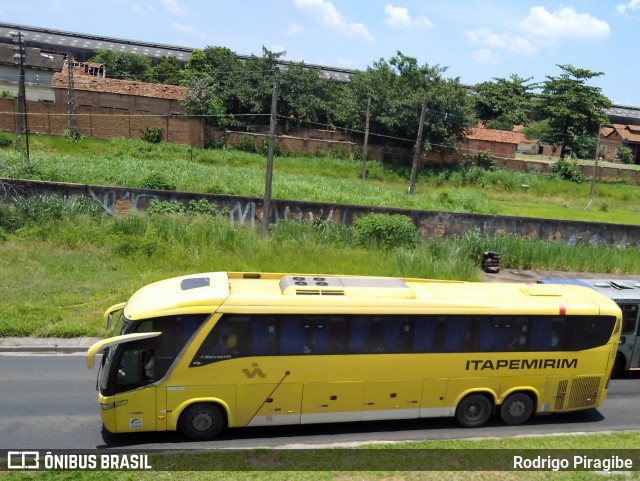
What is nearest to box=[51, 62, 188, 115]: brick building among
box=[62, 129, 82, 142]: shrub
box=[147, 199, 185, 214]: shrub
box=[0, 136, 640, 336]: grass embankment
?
box=[62, 129, 82, 142]: shrub

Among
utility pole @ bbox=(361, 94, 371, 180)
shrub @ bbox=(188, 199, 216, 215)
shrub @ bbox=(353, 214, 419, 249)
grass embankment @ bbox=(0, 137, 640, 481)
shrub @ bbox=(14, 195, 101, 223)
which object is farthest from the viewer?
utility pole @ bbox=(361, 94, 371, 180)

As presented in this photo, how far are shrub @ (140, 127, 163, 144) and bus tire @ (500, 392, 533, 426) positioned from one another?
39192 millimetres

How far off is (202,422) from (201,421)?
0.08 feet

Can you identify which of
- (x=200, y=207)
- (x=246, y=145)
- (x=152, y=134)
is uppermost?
(x=152, y=134)

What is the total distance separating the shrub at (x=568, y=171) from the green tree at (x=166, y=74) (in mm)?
39275

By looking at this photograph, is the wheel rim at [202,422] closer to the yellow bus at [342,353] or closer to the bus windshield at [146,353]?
the yellow bus at [342,353]

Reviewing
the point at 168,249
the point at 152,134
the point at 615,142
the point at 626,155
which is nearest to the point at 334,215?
the point at 168,249

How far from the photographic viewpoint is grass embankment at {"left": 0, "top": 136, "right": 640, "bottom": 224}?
32938 mm

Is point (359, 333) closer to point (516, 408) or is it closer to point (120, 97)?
point (516, 408)

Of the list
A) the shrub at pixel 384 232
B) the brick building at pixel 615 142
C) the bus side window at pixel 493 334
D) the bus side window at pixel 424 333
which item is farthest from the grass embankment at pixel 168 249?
the brick building at pixel 615 142

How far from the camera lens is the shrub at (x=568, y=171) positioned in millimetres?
49950

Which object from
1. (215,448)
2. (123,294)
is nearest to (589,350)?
(215,448)

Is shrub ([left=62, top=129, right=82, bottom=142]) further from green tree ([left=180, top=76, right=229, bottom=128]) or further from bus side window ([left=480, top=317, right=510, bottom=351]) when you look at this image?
bus side window ([left=480, top=317, right=510, bottom=351])

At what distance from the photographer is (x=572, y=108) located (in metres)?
59.4
